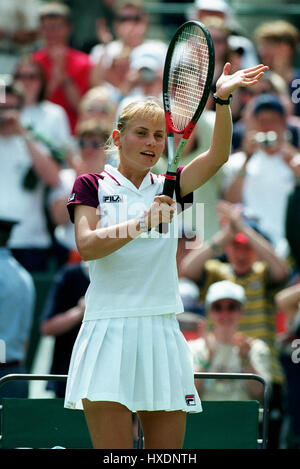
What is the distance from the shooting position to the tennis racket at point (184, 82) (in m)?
3.42

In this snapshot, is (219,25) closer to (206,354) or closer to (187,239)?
(187,239)

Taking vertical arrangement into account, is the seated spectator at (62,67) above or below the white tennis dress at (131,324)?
above

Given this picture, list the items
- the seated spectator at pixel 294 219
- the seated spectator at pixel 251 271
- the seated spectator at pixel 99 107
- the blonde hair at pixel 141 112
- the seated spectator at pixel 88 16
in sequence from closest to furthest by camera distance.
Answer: the blonde hair at pixel 141 112 < the seated spectator at pixel 251 271 < the seated spectator at pixel 294 219 < the seated spectator at pixel 99 107 < the seated spectator at pixel 88 16

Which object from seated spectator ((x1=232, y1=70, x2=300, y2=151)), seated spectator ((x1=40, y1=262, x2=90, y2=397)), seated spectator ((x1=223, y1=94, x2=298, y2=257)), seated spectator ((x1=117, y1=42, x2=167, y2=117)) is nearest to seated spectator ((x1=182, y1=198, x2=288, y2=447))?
seated spectator ((x1=223, y1=94, x2=298, y2=257))

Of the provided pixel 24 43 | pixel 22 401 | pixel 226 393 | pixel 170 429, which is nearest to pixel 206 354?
pixel 226 393

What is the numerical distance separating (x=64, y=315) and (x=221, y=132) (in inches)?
129

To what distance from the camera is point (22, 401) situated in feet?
14.7

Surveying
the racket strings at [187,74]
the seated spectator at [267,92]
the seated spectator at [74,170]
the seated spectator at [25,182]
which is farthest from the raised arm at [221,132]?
the seated spectator at [25,182]

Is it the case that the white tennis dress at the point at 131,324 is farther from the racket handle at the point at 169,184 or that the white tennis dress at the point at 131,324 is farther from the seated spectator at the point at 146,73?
the seated spectator at the point at 146,73

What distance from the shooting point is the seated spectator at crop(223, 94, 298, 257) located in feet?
23.9

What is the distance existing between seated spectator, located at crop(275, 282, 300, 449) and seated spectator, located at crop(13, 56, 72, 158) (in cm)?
273

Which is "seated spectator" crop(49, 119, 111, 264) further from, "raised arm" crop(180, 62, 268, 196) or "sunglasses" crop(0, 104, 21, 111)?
"raised arm" crop(180, 62, 268, 196)
